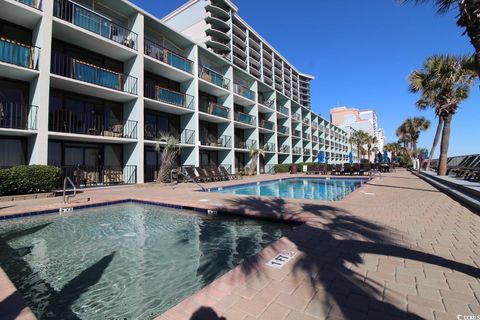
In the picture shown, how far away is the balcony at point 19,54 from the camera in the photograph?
10.1m

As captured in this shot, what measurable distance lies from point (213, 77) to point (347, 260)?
20.3 metres

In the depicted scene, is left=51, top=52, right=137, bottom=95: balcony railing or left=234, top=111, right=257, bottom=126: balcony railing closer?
left=51, top=52, right=137, bottom=95: balcony railing

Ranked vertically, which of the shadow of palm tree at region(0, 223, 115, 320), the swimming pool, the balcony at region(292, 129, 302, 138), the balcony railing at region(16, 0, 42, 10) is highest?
the balcony railing at region(16, 0, 42, 10)

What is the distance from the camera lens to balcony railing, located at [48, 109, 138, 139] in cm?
1252

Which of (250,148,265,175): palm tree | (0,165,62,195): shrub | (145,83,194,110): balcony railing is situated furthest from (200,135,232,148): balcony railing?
(0,165,62,195): shrub

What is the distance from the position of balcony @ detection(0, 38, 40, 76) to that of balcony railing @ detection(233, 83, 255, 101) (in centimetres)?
1594

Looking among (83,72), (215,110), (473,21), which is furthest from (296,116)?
(473,21)

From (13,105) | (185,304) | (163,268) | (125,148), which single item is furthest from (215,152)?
(185,304)

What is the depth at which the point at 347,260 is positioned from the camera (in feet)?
10.7

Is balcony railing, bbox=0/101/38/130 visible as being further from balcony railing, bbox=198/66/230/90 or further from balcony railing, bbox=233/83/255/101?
balcony railing, bbox=233/83/255/101

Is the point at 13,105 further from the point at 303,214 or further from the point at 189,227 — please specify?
the point at 303,214

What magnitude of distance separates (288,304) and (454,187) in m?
11.4

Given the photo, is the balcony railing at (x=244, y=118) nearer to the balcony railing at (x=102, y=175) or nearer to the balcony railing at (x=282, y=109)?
the balcony railing at (x=282, y=109)

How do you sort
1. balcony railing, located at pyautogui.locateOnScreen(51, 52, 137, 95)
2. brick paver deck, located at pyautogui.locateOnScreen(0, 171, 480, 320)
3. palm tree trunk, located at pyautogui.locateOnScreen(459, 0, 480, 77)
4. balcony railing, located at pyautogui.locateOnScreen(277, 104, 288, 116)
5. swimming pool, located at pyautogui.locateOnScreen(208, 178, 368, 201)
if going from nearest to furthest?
brick paver deck, located at pyautogui.locateOnScreen(0, 171, 480, 320)
palm tree trunk, located at pyautogui.locateOnScreen(459, 0, 480, 77)
swimming pool, located at pyautogui.locateOnScreen(208, 178, 368, 201)
balcony railing, located at pyautogui.locateOnScreen(51, 52, 137, 95)
balcony railing, located at pyautogui.locateOnScreen(277, 104, 288, 116)
